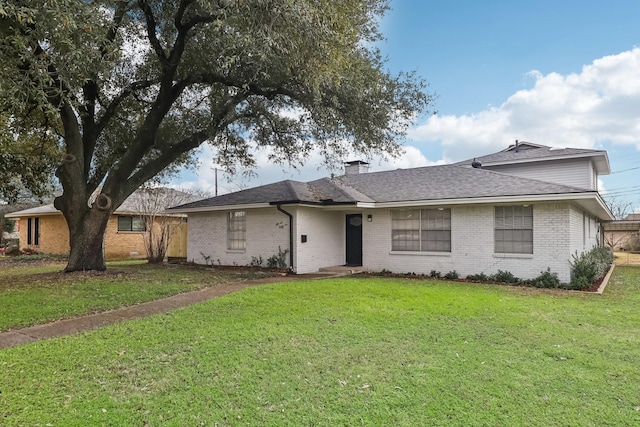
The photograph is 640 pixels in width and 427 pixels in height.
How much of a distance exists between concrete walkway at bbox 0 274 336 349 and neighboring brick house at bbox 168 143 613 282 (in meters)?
5.20

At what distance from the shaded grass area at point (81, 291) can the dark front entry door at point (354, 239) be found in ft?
14.7

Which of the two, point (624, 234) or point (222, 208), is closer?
point (222, 208)

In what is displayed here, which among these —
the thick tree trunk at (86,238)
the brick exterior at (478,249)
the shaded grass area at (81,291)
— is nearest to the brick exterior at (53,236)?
the thick tree trunk at (86,238)

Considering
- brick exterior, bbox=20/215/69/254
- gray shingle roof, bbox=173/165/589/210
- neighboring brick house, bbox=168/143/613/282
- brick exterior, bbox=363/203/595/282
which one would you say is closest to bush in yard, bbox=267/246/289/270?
neighboring brick house, bbox=168/143/613/282

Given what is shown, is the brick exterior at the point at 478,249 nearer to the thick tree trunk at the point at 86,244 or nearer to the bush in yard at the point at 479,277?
the bush in yard at the point at 479,277

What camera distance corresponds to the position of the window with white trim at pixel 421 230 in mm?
13234

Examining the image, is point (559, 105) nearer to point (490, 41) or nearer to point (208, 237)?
point (490, 41)

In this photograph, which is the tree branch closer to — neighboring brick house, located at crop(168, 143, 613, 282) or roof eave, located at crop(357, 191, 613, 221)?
neighboring brick house, located at crop(168, 143, 613, 282)

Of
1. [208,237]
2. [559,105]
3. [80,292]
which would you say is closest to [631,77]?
[559,105]

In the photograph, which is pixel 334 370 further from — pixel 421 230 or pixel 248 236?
pixel 248 236

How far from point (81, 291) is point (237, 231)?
740 centimetres

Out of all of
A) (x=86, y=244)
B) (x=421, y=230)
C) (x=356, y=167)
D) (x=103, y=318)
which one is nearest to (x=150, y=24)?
(x=86, y=244)

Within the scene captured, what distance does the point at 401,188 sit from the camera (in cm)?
1478

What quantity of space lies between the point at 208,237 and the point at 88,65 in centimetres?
979
